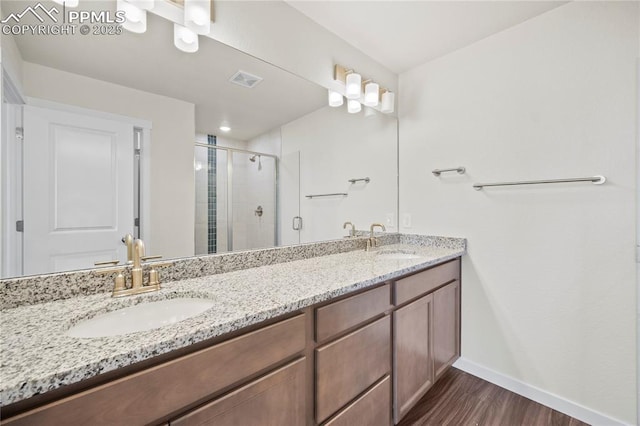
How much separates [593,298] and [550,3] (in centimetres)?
170

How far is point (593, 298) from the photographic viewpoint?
5.11 feet

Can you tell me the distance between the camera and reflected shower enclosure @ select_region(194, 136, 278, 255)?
53.0 inches

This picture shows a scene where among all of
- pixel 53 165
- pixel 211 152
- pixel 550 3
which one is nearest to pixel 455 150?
pixel 550 3

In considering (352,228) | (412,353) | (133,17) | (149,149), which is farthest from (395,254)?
(133,17)

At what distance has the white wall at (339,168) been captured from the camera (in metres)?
1.80

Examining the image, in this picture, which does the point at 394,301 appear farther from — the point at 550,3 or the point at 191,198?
the point at 550,3

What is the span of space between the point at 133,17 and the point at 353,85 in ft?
4.26

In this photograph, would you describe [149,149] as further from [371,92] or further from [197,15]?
[371,92]

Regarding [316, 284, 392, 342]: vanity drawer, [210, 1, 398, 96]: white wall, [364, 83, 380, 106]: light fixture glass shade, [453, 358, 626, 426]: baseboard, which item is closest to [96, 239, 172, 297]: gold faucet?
[316, 284, 392, 342]: vanity drawer

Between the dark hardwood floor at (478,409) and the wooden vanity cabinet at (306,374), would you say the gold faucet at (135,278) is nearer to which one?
the wooden vanity cabinet at (306,374)

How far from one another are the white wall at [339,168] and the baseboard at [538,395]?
1.15 m

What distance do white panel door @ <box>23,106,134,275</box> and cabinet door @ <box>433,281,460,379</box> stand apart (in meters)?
1.72

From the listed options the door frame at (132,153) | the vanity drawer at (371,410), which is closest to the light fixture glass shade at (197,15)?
the door frame at (132,153)

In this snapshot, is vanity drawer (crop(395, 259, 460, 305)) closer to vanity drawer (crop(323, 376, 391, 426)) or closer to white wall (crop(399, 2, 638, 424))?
white wall (crop(399, 2, 638, 424))
